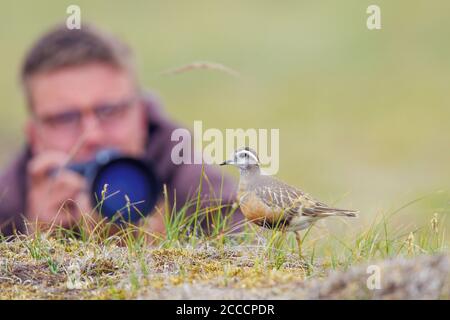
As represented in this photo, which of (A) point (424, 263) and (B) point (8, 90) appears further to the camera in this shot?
(B) point (8, 90)

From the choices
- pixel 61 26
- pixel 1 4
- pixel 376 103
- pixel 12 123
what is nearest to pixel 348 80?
pixel 376 103

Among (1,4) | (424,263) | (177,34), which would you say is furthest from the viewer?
(1,4)

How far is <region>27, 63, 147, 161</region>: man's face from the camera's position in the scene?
33.2 ft

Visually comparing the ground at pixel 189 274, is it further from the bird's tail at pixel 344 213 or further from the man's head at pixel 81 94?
the man's head at pixel 81 94

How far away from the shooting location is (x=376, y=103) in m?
27.3

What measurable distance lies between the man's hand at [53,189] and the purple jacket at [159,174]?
0.14 m

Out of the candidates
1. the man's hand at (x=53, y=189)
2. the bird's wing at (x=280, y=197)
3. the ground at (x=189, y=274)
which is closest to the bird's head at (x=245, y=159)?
the bird's wing at (x=280, y=197)

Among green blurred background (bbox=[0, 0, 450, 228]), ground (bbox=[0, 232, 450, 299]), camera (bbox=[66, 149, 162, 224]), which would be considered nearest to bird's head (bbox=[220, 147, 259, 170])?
ground (bbox=[0, 232, 450, 299])

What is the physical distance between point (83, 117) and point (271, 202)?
4874 millimetres

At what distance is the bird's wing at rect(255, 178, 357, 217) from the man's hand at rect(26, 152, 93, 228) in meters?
2.54

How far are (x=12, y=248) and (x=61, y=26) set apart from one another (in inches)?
208

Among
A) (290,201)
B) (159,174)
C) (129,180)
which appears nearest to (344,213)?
(290,201)

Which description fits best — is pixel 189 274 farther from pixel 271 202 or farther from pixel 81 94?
pixel 81 94
